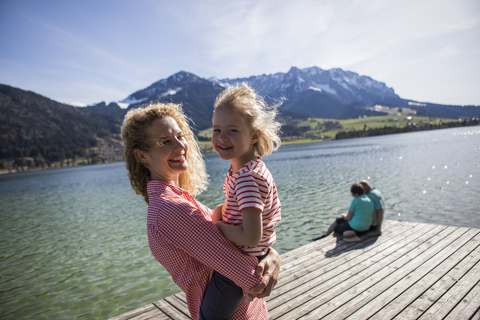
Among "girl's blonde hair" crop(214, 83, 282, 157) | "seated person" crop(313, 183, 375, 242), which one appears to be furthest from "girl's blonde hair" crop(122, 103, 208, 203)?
"seated person" crop(313, 183, 375, 242)

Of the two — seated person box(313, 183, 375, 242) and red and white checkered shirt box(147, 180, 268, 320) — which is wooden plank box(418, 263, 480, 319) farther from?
red and white checkered shirt box(147, 180, 268, 320)

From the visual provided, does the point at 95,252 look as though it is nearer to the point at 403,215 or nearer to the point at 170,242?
the point at 170,242

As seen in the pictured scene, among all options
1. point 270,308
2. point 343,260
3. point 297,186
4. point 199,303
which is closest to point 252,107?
point 199,303

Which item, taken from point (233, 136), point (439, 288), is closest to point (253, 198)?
point (233, 136)

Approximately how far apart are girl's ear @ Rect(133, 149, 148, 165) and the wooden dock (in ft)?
12.0

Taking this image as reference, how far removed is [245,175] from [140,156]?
43.9 inches

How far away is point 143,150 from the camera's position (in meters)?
2.52

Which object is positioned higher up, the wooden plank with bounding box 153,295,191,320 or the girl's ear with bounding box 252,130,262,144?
the girl's ear with bounding box 252,130,262,144

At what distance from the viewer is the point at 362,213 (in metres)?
8.94

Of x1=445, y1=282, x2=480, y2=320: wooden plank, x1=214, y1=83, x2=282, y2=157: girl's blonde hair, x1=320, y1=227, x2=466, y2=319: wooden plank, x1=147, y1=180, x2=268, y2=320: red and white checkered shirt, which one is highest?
x1=214, y1=83, x2=282, y2=157: girl's blonde hair

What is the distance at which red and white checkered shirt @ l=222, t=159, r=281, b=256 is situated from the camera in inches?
77.9

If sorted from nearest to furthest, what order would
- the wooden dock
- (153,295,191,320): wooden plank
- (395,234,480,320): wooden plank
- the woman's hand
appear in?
the woman's hand, (395,234,480,320): wooden plank, the wooden dock, (153,295,191,320): wooden plank

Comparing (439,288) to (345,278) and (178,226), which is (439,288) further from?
(178,226)

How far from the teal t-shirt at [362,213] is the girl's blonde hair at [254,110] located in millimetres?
7464
